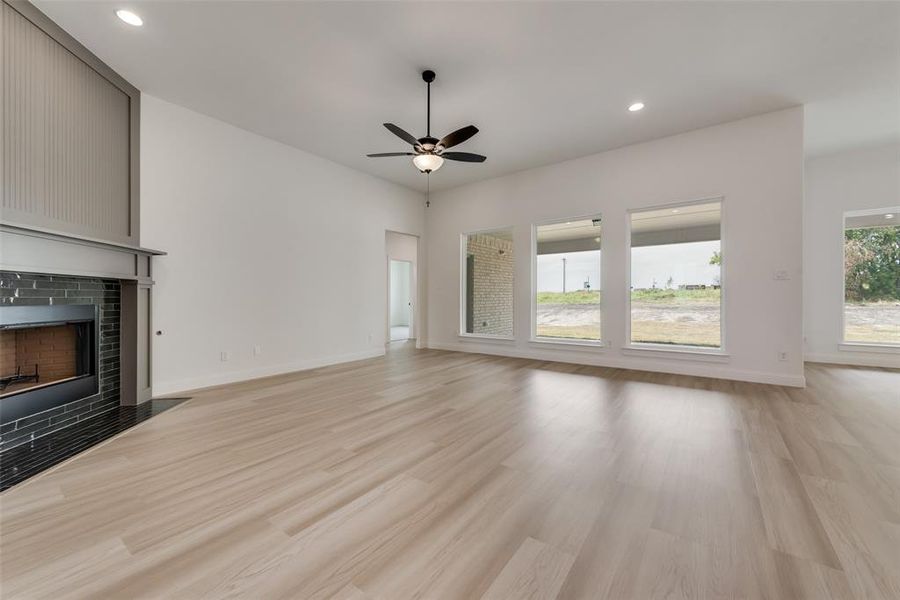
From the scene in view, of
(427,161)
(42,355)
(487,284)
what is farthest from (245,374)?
(487,284)

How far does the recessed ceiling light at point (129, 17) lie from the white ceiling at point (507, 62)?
46 mm

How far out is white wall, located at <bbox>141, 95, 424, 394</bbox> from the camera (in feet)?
12.6

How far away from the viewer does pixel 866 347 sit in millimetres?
5340

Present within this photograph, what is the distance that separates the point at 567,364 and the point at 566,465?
3.54 meters

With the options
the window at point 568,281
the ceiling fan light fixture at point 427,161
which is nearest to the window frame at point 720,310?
the window at point 568,281

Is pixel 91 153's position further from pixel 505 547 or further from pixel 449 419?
pixel 505 547

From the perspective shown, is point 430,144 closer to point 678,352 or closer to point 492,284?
point 492,284

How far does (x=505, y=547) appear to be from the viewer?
1464mm

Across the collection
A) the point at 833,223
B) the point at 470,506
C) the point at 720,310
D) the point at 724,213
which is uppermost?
the point at 833,223

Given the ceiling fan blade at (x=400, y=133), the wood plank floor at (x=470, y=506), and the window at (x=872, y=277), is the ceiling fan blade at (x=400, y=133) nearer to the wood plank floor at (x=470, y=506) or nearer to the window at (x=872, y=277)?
the wood plank floor at (x=470, y=506)

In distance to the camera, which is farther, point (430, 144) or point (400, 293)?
point (400, 293)

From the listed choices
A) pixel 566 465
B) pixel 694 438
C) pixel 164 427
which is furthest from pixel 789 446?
pixel 164 427

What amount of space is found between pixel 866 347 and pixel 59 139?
34.1ft

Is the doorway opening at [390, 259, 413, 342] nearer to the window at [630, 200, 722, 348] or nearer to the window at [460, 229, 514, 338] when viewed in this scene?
the window at [460, 229, 514, 338]
